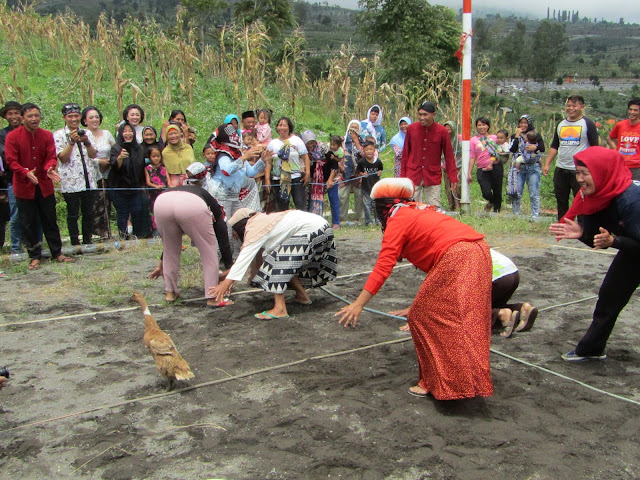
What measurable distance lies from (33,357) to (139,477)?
2.18 meters

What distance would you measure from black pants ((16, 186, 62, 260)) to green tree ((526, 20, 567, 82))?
48774 mm

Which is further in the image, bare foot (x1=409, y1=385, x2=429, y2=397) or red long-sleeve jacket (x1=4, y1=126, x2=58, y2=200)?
red long-sleeve jacket (x1=4, y1=126, x2=58, y2=200)

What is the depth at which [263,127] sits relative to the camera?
1009 cm

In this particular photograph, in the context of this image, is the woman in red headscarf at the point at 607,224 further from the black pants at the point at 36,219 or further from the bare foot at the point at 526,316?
the black pants at the point at 36,219

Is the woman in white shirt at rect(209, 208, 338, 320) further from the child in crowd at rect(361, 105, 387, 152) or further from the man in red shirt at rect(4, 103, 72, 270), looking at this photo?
the child in crowd at rect(361, 105, 387, 152)

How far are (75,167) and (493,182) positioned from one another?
6765mm

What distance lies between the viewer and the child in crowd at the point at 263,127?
9.95m

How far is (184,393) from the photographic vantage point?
4488 millimetres

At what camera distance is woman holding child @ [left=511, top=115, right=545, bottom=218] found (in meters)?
10.2

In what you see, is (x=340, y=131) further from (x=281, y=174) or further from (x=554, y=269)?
(x=554, y=269)

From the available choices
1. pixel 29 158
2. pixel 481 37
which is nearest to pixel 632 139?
pixel 29 158

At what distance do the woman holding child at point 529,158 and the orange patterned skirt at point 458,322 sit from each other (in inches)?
258

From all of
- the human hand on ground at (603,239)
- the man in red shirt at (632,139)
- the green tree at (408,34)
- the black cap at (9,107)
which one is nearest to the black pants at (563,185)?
the man in red shirt at (632,139)

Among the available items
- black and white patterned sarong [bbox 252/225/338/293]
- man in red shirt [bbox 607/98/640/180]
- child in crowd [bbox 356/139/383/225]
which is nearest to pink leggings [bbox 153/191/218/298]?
black and white patterned sarong [bbox 252/225/338/293]
